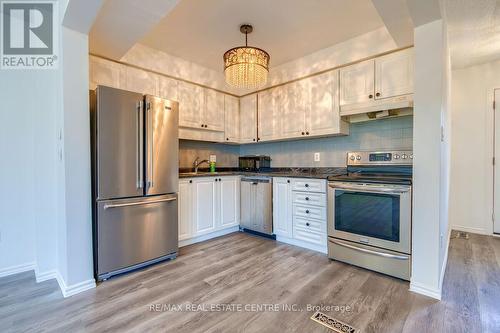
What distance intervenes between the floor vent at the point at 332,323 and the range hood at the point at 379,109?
6.87ft

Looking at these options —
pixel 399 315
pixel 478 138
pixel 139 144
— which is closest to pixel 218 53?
pixel 139 144

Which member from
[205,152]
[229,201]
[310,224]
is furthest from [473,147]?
[205,152]

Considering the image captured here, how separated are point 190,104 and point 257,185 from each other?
5.00 feet

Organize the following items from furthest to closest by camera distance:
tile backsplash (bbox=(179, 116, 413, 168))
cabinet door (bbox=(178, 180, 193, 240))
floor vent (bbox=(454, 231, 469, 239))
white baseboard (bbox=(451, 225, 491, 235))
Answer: white baseboard (bbox=(451, 225, 491, 235))
floor vent (bbox=(454, 231, 469, 239))
cabinet door (bbox=(178, 180, 193, 240))
tile backsplash (bbox=(179, 116, 413, 168))

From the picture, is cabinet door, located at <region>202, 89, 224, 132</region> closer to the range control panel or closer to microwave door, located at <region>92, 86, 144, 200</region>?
microwave door, located at <region>92, 86, 144, 200</region>

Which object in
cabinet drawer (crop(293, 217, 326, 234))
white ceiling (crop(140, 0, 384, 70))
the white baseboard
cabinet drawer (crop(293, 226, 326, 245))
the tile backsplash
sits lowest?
the white baseboard

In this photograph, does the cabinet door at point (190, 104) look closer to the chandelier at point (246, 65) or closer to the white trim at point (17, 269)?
the chandelier at point (246, 65)

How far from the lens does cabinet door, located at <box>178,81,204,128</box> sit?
3.36 metres

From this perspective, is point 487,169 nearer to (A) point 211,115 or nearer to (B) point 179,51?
(A) point 211,115

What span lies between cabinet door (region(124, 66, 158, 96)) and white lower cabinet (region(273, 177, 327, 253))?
200 cm

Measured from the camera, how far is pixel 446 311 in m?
1.70

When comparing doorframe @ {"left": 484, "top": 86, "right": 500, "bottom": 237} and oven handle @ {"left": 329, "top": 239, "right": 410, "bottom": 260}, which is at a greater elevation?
doorframe @ {"left": 484, "top": 86, "right": 500, "bottom": 237}

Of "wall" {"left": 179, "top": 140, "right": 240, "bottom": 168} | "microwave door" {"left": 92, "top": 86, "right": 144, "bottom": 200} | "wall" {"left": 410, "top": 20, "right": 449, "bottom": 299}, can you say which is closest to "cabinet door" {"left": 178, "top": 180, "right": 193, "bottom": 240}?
"microwave door" {"left": 92, "top": 86, "right": 144, "bottom": 200}

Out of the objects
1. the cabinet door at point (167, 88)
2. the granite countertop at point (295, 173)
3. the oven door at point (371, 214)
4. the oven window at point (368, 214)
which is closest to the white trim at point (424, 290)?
the oven door at point (371, 214)
